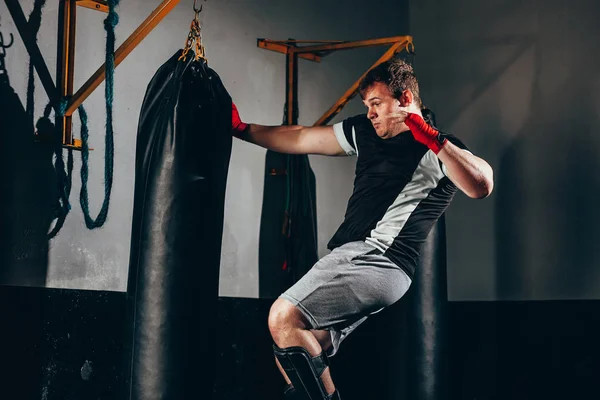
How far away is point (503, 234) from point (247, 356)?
5.23 feet

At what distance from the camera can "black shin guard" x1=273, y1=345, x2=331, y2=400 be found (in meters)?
2.78

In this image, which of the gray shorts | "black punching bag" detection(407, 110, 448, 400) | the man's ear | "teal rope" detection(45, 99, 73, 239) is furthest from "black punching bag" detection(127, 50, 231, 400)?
"black punching bag" detection(407, 110, 448, 400)

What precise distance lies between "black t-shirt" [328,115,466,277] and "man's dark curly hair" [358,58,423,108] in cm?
20

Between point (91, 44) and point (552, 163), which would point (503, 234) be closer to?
point (552, 163)

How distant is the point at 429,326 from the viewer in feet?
12.0

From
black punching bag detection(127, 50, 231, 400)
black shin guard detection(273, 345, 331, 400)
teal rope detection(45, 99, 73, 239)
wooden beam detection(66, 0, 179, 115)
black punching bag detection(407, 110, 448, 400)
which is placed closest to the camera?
black punching bag detection(127, 50, 231, 400)

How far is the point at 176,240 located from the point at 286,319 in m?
0.51

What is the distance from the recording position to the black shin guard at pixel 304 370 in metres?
2.78

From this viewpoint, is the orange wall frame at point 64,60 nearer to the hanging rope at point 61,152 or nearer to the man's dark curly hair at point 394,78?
the hanging rope at point 61,152

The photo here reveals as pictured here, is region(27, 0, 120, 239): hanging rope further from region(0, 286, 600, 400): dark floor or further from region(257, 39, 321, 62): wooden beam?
region(257, 39, 321, 62): wooden beam

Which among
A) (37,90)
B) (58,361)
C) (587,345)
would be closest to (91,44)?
(37,90)

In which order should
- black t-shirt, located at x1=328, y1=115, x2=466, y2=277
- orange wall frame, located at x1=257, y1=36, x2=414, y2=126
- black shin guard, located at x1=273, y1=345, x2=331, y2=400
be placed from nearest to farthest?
black shin guard, located at x1=273, y1=345, x2=331, y2=400
black t-shirt, located at x1=328, y1=115, x2=466, y2=277
orange wall frame, located at x1=257, y1=36, x2=414, y2=126

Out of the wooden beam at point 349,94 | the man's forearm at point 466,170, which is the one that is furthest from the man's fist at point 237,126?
the man's forearm at point 466,170

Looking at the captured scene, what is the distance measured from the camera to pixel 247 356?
385 cm
